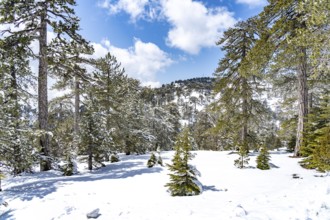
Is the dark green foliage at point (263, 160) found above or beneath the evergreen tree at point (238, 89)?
beneath

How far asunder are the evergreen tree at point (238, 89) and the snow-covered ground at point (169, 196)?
5275mm

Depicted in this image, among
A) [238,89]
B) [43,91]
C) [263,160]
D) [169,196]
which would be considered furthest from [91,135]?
[238,89]

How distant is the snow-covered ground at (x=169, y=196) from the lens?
4922 millimetres

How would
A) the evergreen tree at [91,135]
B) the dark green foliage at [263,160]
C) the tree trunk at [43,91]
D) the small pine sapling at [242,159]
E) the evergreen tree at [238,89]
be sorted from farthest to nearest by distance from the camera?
the evergreen tree at [238,89]
the evergreen tree at [91,135]
the tree trunk at [43,91]
the small pine sapling at [242,159]
the dark green foliage at [263,160]

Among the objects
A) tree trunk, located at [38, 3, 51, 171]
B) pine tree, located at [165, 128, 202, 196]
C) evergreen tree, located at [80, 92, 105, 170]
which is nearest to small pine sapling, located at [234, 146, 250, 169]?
pine tree, located at [165, 128, 202, 196]

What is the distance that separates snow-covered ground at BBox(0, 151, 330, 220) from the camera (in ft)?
16.1

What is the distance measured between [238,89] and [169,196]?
11.1 meters

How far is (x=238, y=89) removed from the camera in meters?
16.0

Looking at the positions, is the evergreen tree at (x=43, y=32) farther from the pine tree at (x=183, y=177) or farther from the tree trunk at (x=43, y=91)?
the pine tree at (x=183, y=177)

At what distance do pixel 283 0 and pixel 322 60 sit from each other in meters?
2.64

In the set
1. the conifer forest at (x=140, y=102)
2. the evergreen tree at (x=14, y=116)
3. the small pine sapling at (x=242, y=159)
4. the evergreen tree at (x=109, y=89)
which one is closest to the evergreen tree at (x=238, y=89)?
the conifer forest at (x=140, y=102)

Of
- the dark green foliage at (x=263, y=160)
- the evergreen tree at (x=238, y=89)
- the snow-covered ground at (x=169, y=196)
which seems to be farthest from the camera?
the evergreen tree at (x=238, y=89)

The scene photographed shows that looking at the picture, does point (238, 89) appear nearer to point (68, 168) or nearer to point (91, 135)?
point (91, 135)

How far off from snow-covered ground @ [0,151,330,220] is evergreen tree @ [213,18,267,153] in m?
5.28
